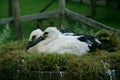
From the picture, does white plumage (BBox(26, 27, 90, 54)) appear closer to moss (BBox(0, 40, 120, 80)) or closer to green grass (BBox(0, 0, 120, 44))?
moss (BBox(0, 40, 120, 80))

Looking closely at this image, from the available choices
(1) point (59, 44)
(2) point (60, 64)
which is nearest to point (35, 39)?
(1) point (59, 44)

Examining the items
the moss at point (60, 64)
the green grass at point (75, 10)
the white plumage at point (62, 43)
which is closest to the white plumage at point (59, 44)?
the white plumage at point (62, 43)

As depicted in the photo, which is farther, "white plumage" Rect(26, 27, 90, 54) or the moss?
"white plumage" Rect(26, 27, 90, 54)

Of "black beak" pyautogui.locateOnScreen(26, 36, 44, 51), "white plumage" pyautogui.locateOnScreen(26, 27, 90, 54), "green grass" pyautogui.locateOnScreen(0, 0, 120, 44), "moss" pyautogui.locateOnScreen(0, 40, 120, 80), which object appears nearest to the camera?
"moss" pyautogui.locateOnScreen(0, 40, 120, 80)

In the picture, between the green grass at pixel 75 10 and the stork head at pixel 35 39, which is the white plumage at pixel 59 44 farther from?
the green grass at pixel 75 10

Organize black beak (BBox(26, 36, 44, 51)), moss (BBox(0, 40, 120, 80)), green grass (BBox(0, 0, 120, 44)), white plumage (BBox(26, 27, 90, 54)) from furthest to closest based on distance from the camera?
green grass (BBox(0, 0, 120, 44)) → black beak (BBox(26, 36, 44, 51)) → white plumage (BBox(26, 27, 90, 54)) → moss (BBox(0, 40, 120, 80))

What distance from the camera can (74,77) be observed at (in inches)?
205

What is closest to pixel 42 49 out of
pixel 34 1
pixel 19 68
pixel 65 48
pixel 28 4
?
pixel 65 48

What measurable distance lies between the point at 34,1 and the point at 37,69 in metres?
17.6

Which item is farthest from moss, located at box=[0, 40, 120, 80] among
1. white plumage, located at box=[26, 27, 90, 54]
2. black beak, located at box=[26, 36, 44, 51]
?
black beak, located at box=[26, 36, 44, 51]

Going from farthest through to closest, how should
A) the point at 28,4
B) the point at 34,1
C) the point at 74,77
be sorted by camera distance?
the point at 34,1, the point at 28,4, the point at 74,77

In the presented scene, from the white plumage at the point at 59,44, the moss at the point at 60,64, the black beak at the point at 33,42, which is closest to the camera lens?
the moss at the point at 60,64

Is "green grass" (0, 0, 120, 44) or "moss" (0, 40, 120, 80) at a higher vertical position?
"moss" (0, 40, 120, 80)

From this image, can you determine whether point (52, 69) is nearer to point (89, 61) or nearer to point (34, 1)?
point (89, 61)
